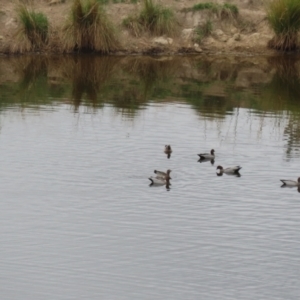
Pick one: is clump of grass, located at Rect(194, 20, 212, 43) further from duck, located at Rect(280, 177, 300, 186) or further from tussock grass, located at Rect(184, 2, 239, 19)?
duck, located at Rect(280, 177, 300, 186)

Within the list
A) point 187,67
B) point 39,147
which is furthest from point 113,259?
point 187,67

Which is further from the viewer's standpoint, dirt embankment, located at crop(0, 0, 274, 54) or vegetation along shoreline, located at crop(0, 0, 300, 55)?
dirt embankment, located at crop(0, 0, 274, 54)

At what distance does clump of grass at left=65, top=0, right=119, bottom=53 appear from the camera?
31625mm

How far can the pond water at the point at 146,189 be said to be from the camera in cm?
1450

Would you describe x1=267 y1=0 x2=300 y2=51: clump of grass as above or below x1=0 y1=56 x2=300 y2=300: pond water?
above

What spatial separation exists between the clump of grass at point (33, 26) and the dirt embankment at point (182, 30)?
1.00 feet

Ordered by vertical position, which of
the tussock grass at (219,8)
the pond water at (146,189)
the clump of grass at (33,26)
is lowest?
the pond water at (146,189)

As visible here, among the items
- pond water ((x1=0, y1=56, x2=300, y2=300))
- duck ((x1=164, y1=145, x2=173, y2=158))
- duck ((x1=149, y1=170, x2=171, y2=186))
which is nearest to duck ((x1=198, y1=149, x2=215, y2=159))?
pond water ((x1=0, y1=56, x2=300, y2=300))

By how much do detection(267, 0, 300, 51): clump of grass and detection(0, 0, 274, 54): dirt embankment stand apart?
42cm

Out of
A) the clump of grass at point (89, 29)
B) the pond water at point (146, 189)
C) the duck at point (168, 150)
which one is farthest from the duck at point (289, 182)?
the clump of grass at point (89, 29)

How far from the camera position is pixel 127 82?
28.5m

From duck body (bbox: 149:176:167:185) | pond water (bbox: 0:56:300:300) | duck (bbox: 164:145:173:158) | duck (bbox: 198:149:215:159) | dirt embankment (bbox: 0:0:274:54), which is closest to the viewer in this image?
pond water (bbox: 0:56:300:300)

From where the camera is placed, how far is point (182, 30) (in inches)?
1310

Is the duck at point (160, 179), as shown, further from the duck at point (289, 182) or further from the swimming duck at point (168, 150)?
the duck at point (289, 182)
